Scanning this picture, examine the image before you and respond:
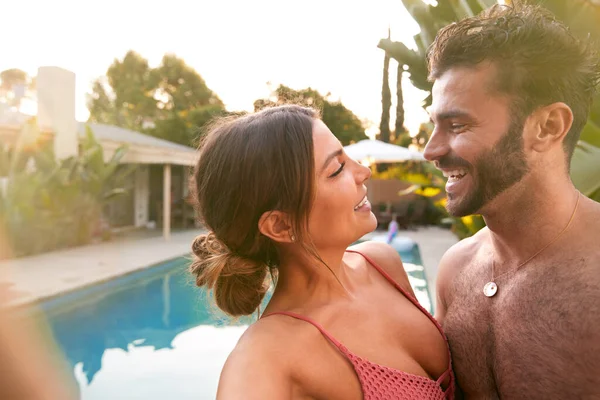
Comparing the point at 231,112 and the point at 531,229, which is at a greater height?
the point at 231,112

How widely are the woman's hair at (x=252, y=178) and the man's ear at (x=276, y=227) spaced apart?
0.08 feet

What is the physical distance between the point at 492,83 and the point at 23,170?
14.7 meters

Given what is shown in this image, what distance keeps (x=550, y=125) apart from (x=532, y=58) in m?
0.25

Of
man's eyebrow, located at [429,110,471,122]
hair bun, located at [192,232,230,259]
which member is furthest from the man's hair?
hair bun, located at [192,232,230,259]

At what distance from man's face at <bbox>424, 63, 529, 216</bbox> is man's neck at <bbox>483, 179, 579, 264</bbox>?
0.16 feet

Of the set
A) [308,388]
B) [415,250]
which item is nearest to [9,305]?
[308,388]

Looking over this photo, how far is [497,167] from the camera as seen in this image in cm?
197

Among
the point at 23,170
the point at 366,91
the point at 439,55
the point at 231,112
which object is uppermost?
the point at 366,91

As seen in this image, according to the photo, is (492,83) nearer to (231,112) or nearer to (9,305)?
(231,112)

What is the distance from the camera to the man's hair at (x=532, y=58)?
1936 millimetres

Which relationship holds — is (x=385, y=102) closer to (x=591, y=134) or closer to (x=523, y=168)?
(x=591, y=134)

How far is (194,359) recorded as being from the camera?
7.99 meters

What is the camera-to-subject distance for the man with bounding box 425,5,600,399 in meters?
1.88

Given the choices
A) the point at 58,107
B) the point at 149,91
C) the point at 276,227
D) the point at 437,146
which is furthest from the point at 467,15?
the point at 149,91
